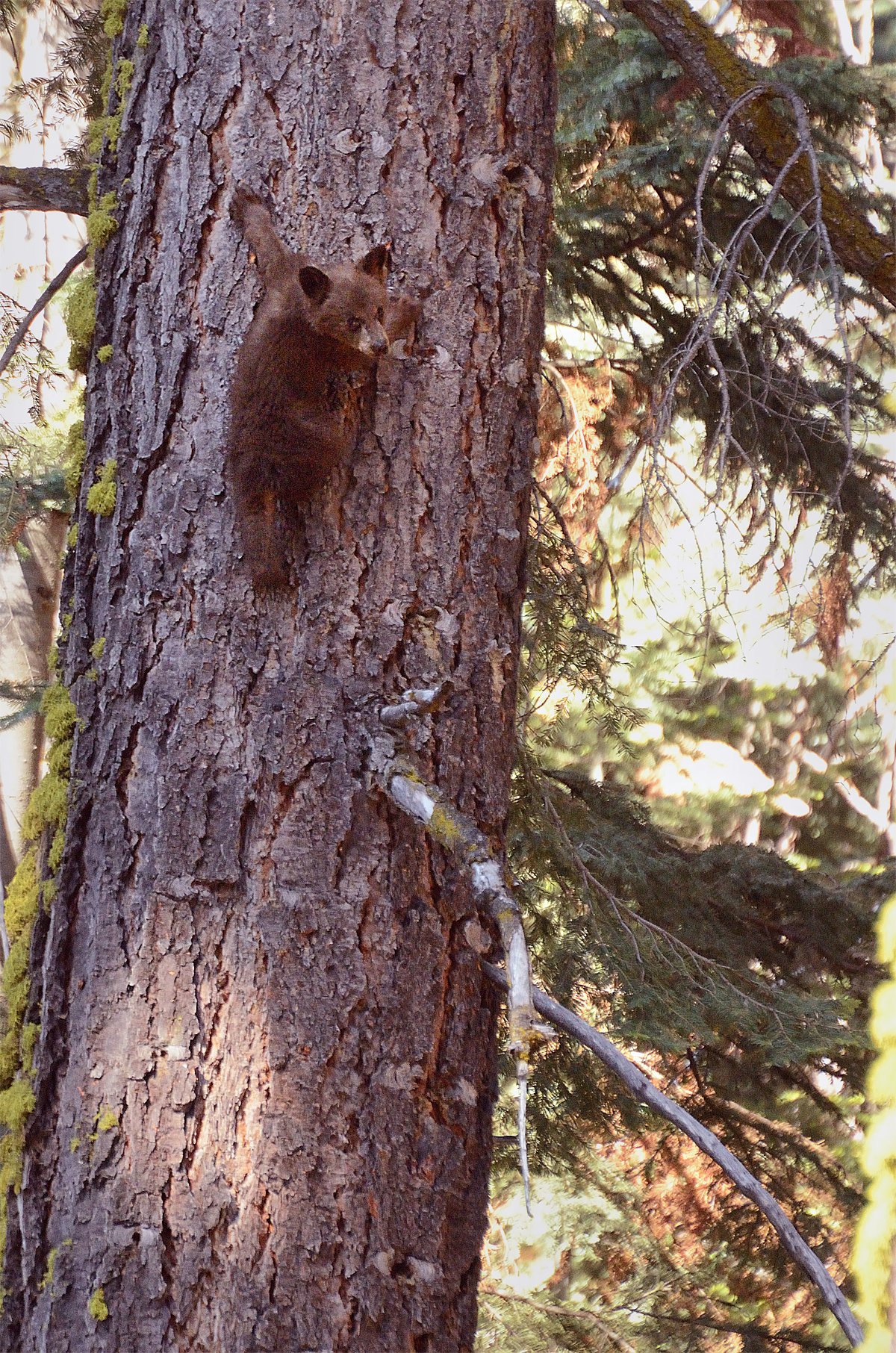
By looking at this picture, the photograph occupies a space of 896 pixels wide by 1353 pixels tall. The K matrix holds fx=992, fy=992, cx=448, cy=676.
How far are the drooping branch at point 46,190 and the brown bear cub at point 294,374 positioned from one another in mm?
599

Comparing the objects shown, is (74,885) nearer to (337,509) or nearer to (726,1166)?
(337,509)

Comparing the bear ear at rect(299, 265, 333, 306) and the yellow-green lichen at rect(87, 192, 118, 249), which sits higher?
the yellow-green lichen at rect(87, 192, 118, 249)

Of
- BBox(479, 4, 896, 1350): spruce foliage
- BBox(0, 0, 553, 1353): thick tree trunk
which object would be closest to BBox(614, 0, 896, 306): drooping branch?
BBox(479, 4, 896, 1350): spruce foliage

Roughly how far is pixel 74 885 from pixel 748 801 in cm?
965

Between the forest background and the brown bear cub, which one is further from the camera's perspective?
the forest background

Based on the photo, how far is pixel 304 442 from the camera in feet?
4.77

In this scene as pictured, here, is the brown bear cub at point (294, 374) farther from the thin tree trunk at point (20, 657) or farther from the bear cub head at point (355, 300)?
the thin tree trunk at point (20, 657)

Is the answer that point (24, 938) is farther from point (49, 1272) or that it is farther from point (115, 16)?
point (115, 16)

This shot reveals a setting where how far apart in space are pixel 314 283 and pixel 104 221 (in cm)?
40

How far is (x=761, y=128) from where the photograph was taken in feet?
8.23

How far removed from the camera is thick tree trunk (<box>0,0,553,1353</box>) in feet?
4.27

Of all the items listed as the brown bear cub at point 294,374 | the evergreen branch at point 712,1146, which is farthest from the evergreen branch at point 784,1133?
the brown bear cub at point 294,374

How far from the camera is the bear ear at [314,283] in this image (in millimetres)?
1539

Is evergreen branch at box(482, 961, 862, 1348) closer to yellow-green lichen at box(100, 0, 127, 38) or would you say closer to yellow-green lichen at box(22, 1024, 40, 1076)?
yellow-green lichen at box(22, 1024, 40, 1076)
